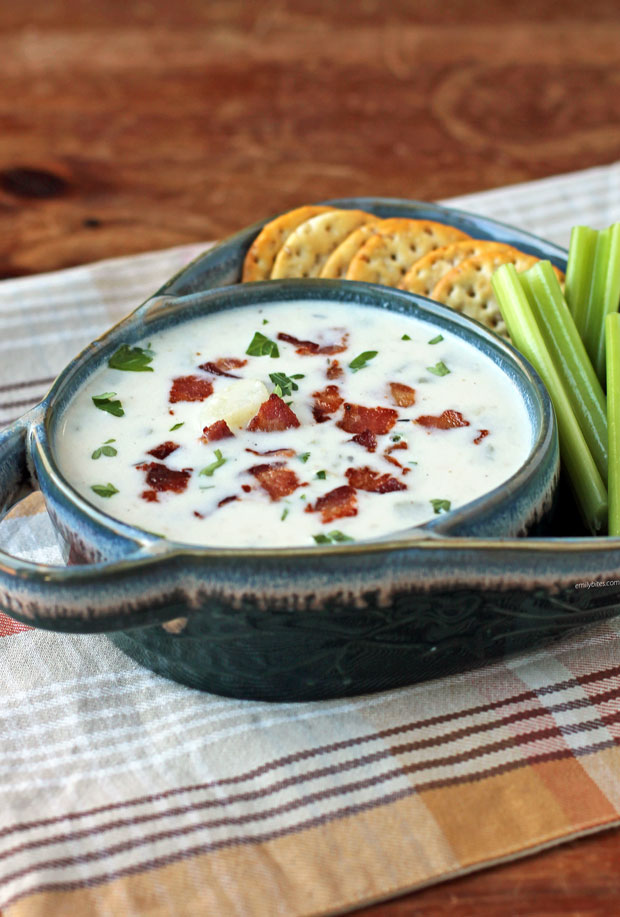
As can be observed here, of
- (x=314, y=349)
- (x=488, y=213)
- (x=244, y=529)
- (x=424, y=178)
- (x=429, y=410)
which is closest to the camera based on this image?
(x=244, y=529)

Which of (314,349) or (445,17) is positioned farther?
(445,17)

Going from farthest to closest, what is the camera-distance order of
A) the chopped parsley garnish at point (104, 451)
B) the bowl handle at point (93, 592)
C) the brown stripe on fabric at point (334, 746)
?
1. the chopped parsley garnish at point (104, 451)
2. the brown stripe on fabric at point (334, 746)
3. the bowl handle at point (93, 592)

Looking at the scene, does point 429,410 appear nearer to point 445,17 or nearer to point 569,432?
point 569,432

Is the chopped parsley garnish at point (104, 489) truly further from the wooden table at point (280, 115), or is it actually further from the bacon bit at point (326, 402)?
the wooden table at point (280, 115)

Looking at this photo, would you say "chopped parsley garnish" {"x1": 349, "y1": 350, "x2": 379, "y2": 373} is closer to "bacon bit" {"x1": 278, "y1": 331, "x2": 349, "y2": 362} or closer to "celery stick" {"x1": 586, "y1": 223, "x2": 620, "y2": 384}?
"bacon bit" {"x1": 278, "y1": 331, "x2": 349, "y2": 362}

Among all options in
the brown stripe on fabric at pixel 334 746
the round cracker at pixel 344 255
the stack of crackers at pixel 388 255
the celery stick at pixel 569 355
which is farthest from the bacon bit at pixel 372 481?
→ the round cracker at pixel 344 255

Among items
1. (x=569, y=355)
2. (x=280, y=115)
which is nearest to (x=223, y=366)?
(x=569, y=355)

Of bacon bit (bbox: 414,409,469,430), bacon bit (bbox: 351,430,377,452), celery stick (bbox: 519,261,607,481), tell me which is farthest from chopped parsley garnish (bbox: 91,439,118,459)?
celery stick (bbox: 519,261,607,481)

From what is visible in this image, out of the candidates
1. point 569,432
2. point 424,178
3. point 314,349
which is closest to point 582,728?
point 569,432
